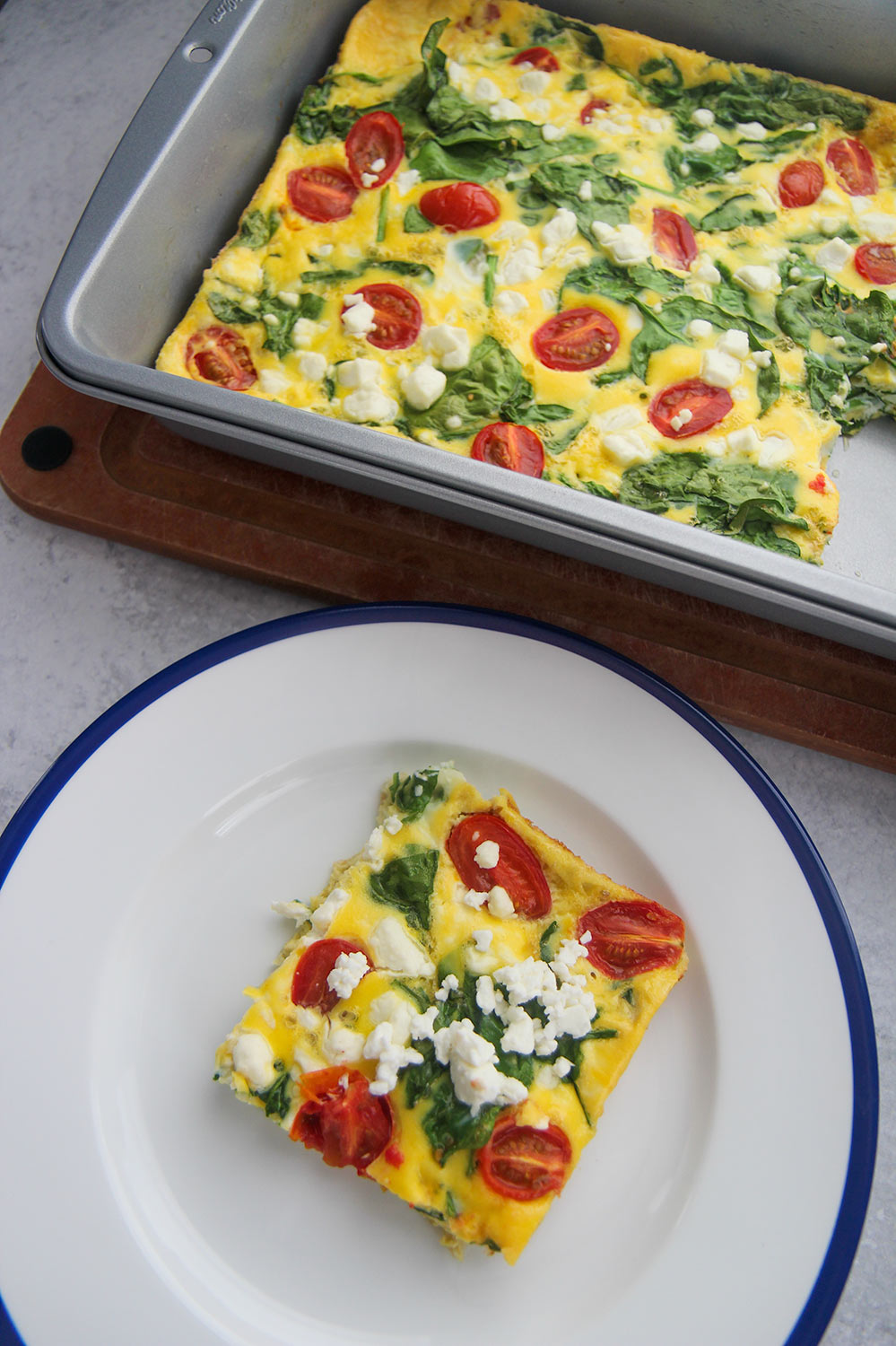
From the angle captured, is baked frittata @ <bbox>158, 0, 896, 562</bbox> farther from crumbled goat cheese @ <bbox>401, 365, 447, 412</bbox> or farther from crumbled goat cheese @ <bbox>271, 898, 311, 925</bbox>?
crumbled goat cheese @ <bbox>271, 898, 311, 925</bbox>

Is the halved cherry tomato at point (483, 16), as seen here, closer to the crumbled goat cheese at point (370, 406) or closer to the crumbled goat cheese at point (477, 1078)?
the crumbled goat cheese at point (370, 406)

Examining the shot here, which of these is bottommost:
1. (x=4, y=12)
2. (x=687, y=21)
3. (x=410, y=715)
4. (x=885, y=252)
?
(x=410, y=715)

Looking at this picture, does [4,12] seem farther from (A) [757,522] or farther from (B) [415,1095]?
(B) [415,1095]

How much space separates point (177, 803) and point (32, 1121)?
0.59 metres

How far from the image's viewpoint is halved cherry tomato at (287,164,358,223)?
239cm

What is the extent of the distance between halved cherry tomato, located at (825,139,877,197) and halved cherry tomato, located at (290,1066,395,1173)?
2215 millimetres

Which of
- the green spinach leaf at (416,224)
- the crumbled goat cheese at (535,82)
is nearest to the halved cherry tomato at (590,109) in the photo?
the crumbled goat cheese at (535,82)

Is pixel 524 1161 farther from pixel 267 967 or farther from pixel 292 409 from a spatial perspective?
pixel 292 409

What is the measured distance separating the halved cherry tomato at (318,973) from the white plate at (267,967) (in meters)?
→ 0.19

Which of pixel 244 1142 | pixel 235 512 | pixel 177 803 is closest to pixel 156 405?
pixel 235 512

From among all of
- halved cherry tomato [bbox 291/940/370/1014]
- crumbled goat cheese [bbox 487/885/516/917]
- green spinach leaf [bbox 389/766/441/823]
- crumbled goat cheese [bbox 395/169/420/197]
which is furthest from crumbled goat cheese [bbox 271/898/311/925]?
crumbled goat cheese [bbox 395/169/420/197]

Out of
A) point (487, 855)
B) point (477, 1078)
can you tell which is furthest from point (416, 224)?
point (477, 1078)

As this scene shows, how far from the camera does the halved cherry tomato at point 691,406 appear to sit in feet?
7.20

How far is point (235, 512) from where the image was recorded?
2.31m
